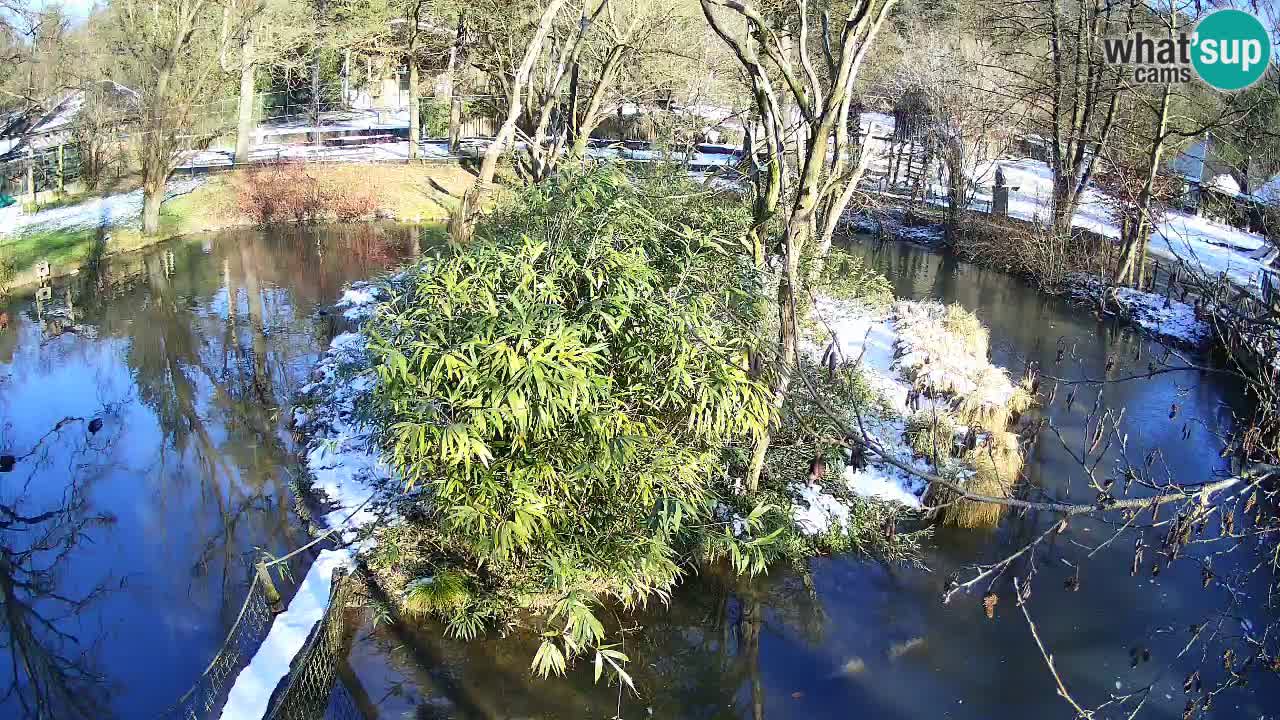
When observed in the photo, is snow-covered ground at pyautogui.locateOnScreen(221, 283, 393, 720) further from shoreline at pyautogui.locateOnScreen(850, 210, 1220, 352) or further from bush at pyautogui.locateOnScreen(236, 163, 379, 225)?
shoreline at pyautogui.locateOnScreen(850, 210, 1220, 352)

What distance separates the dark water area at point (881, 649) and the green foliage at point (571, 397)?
428 mm

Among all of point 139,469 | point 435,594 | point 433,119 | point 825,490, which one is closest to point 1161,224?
point 825,490

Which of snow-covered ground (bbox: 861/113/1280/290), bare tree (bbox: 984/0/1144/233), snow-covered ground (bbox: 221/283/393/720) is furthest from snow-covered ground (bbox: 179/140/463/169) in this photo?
bare tree (bbox: 984/0/1144/233)

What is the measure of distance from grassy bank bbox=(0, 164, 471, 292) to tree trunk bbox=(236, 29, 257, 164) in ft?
4.37

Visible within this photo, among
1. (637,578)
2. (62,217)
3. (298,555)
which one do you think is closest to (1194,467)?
(637,578)

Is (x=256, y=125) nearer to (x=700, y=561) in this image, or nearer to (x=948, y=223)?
(x=948, y=223)

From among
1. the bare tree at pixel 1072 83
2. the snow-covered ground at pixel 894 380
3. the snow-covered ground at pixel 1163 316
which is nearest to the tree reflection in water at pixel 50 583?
the snow-covered ground at pixel 894 380

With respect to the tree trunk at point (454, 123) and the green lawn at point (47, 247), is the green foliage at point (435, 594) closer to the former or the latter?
the green lawn at point (47, 247)

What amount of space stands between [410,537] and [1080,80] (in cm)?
1853

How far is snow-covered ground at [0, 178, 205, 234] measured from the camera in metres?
18.9

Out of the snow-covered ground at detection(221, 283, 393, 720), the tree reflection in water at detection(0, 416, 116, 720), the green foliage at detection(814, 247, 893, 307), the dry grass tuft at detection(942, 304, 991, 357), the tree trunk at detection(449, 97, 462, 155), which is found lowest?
the tree reflection in water at detection(0, 416, 116, 720)

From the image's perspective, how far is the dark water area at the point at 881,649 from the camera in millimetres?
7176

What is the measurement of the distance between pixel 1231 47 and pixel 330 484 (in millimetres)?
8947

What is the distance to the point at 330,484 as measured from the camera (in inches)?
385
